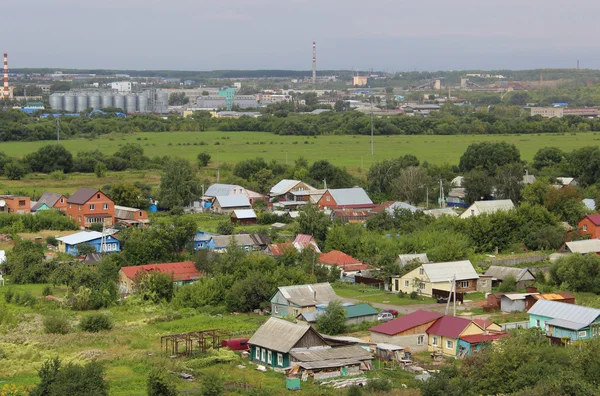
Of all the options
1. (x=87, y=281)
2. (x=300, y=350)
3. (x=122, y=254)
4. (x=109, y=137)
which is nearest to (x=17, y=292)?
(x=87, y=281)

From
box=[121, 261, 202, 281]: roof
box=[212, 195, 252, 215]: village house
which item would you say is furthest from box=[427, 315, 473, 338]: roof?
box=[212, 195, 252, 215]: village house

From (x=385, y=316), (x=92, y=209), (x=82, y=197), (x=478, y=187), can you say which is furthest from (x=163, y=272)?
(x=478, y=187)

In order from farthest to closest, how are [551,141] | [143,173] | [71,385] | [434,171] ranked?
1. [551,141]
2. [143,173]
3. [434,171]
4. [71,385]

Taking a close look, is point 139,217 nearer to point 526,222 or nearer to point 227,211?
point 227,211

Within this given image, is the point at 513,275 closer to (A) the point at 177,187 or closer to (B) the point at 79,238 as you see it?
(B) the point at 79,238

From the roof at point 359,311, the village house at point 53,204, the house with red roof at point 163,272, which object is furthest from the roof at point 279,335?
the village house at point 53,204
